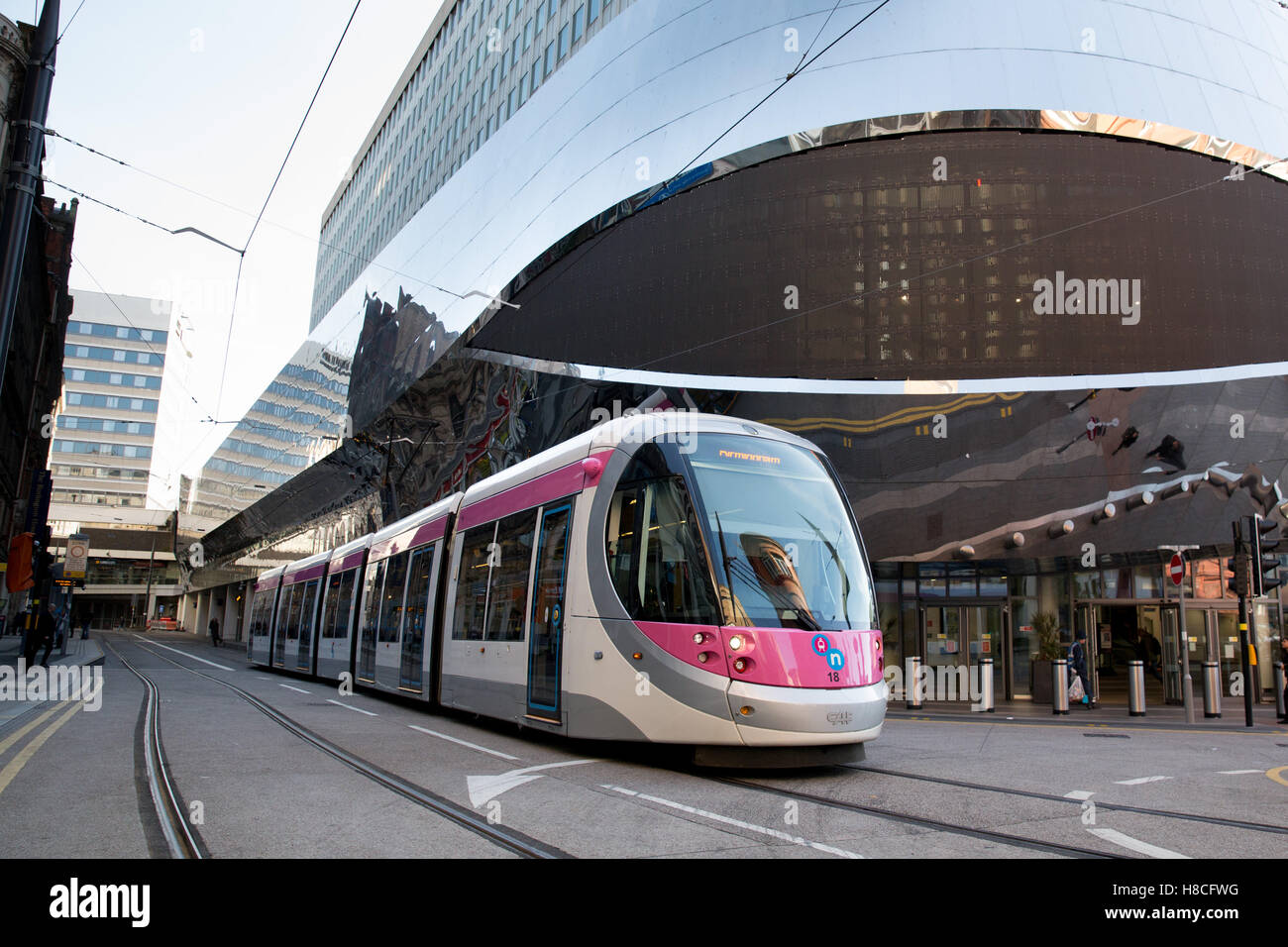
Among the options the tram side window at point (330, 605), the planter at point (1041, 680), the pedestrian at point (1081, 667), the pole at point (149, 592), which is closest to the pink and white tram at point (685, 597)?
the tram side window at point (330, 605)

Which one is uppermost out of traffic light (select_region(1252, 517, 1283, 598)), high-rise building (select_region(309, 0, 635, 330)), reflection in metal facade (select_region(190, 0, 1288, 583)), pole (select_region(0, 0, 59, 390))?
high-rise building (select_region(309, 0, 635, 330))

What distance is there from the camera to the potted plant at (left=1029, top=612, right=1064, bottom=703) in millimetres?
20219

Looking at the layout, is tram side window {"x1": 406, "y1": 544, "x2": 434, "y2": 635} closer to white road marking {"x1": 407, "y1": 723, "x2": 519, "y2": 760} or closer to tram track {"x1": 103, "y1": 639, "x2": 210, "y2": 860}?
white road marking {"x1": 407, "y1": 723, "x2": 519, "y2": 760}

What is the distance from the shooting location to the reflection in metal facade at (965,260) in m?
20.9

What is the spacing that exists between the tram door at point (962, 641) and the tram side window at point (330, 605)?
547 inches

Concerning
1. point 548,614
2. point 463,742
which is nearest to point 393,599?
point 463,742

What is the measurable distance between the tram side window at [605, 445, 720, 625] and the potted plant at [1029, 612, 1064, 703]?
15.1m

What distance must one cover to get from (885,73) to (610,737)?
2129 cm

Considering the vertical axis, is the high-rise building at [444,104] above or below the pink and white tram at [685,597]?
above

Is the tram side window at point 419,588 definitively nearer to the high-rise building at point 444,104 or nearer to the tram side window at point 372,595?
the tram side window at point 372,595

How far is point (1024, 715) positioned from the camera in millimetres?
17453

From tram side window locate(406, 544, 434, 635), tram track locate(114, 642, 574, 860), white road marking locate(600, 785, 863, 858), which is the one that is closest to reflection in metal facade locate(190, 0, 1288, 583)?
tram side window locate(406, 544, 434, 635)
